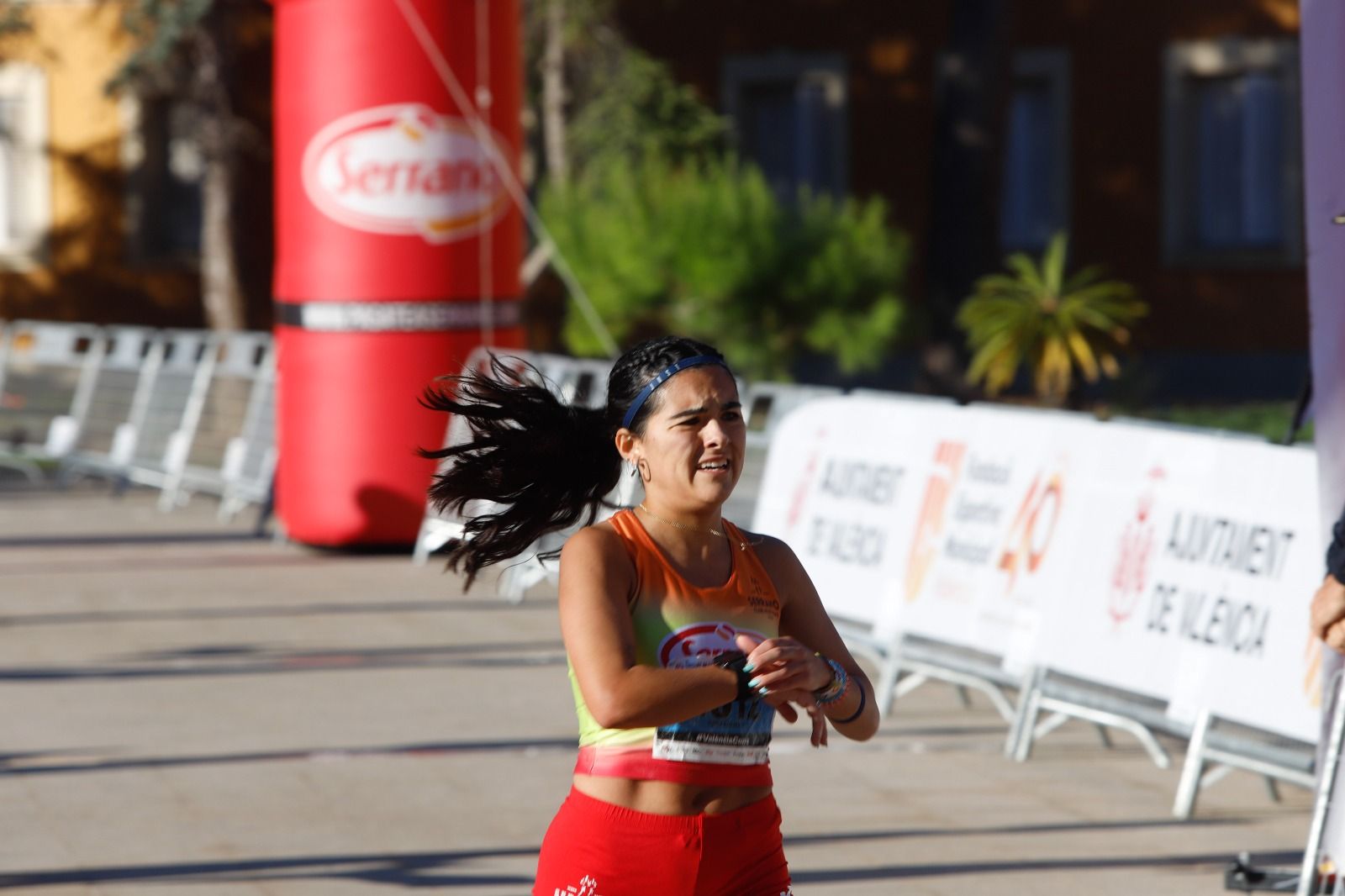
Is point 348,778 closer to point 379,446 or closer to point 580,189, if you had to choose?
point 379,446

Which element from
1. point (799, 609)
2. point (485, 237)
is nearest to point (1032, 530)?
point (799, 609)

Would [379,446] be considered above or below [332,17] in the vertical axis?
below

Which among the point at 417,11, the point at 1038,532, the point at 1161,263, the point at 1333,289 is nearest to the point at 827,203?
the point at 417,11

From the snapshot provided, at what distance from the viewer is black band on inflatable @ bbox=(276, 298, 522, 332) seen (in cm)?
1413

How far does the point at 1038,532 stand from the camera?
28.4ft

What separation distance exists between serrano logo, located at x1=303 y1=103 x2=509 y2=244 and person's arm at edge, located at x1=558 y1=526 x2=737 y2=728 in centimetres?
1060

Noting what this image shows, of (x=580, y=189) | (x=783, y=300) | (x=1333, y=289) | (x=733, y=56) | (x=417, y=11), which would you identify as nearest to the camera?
(x=1333, y=289)

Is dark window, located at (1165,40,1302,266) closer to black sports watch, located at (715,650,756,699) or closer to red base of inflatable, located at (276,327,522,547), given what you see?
red base of inflatable, located at (276,327,522,547)

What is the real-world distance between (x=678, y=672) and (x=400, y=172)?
10.8 meters

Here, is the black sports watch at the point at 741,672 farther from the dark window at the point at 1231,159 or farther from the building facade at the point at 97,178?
the dark window at the point at 1231,159

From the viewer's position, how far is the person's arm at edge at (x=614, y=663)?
137 inches

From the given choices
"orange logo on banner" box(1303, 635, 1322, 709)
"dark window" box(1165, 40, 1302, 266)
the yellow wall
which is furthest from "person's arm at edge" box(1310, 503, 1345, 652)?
the yellow wall

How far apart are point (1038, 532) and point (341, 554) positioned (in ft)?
23.0

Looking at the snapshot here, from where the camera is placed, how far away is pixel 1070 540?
27.6 feet
